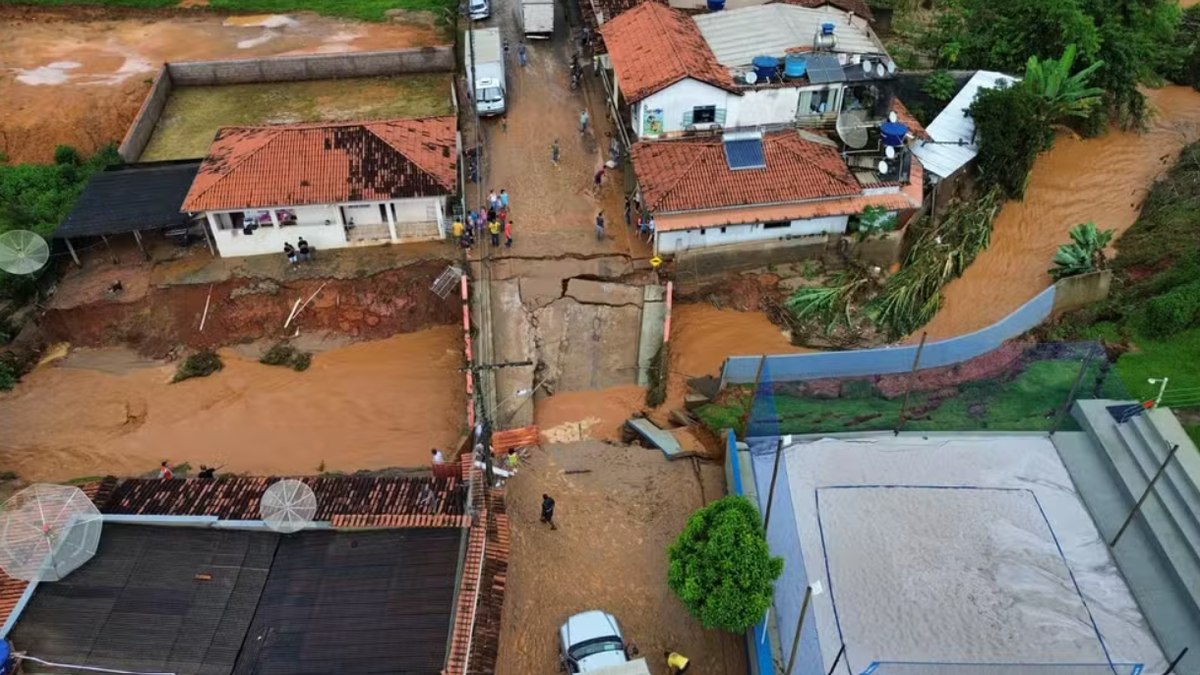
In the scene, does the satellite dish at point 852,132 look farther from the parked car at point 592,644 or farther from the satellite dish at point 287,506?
the satellite dish at point 287,506

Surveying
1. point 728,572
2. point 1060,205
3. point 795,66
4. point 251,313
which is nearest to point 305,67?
point 251,313

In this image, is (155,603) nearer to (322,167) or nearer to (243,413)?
(243,413)

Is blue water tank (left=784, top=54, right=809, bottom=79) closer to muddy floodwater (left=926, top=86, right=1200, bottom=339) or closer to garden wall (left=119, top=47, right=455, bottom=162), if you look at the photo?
muddy floodwater (left=926, top=86, right=1200, bottom=339)

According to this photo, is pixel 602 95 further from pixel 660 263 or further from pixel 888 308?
pixel 888 308

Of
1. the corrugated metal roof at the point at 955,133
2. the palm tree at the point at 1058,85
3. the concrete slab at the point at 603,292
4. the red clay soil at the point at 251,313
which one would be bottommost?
the red clay soil at the point at 251,313

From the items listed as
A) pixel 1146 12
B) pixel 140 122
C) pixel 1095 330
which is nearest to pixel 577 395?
pixel 1095 330

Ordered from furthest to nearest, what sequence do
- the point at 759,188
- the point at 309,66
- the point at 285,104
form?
the point at 309,66
the point at 285,104
the point at 759,188

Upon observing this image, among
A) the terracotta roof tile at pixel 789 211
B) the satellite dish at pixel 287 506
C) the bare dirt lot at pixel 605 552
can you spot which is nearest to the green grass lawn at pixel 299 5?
the terracotta roof tile at pixel 789 211
